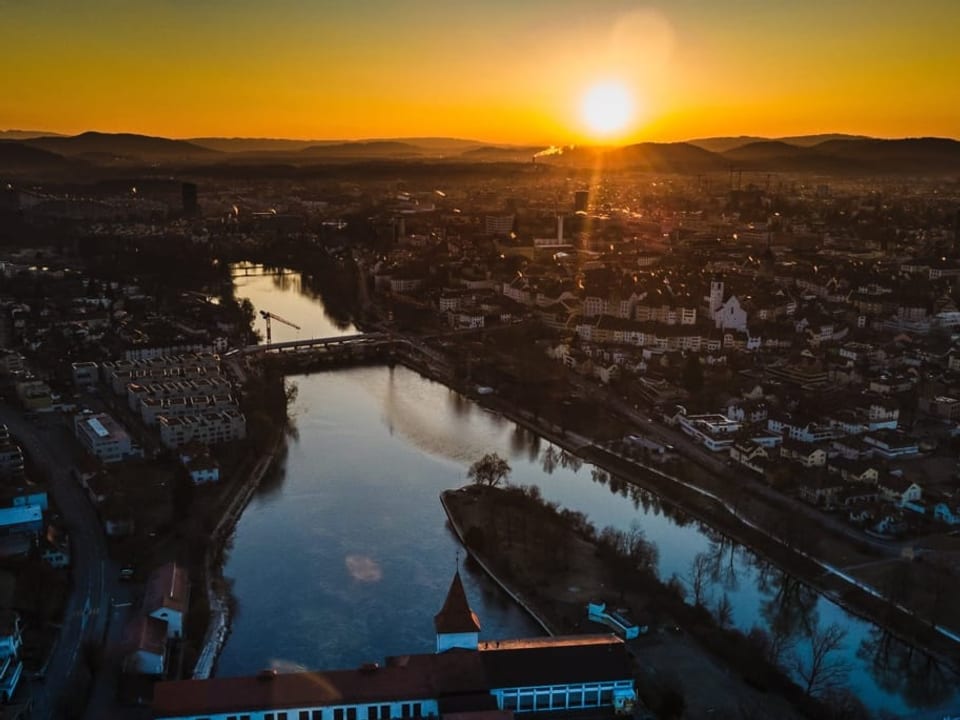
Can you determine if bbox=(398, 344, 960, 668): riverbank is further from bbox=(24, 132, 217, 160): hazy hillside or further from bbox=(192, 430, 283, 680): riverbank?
bbox=(24, 132, 217, 160): hazy hillside

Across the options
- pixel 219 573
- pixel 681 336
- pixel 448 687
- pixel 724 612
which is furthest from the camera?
pixel 681 336

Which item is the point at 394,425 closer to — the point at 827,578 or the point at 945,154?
the point at 827,578

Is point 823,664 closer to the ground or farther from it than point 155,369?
closer to the ground

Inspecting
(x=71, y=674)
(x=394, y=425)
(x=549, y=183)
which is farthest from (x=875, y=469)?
(x=549, y=183)

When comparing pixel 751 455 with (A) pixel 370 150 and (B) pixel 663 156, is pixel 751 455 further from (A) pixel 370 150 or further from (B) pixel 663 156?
(A) pixel 370 150

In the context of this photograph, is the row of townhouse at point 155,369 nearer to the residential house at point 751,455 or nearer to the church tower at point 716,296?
the residential house at point 751,455

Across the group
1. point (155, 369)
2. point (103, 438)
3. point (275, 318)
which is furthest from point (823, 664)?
point (275, 318)

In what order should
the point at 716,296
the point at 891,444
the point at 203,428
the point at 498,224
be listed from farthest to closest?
the point at 498,224
the point at 716,296
the point at 203,428
the point at 891,444
